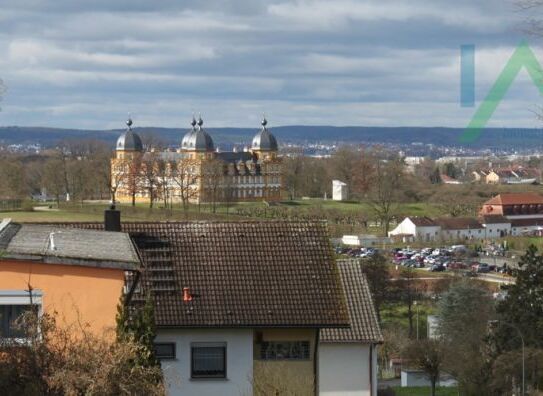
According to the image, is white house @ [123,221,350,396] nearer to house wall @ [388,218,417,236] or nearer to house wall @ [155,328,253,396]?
house wall @ [155,328,253,396]

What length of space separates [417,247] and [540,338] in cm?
5851

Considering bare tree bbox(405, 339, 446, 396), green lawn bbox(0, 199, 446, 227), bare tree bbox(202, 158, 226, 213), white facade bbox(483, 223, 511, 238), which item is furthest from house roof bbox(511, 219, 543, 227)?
bare tree bbox(405, 339, 446, 396)

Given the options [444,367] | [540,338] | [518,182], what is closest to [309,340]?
[540,338]

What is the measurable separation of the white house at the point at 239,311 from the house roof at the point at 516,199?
10729 cm

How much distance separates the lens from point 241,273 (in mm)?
18062

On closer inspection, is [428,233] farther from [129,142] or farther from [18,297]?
[18,297]

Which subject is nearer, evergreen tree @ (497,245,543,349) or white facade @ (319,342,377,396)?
white facade @ (319,342,377,396)

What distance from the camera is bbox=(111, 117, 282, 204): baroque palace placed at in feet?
365

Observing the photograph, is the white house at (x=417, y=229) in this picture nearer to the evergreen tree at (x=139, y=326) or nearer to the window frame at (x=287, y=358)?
the window frame at (x=287, y=358)

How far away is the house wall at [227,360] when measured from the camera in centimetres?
1722

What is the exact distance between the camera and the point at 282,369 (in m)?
17.1

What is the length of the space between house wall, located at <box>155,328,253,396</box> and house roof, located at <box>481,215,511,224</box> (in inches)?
3931

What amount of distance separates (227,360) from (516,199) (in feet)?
370

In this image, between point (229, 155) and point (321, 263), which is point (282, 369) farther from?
point (229, 155)
